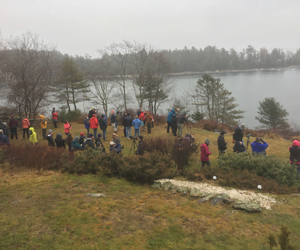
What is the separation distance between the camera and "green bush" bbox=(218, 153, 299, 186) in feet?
24.2

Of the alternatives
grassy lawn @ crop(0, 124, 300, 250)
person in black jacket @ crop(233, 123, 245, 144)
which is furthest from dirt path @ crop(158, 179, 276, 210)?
person in black jacket @ crop(233, 123, 245, 144)

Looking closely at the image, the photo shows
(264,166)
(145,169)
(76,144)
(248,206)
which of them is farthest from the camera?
(76,144)

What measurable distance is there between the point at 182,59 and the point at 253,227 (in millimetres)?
86561

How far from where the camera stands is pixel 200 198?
629 centimetres

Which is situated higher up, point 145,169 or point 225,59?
point 225,59

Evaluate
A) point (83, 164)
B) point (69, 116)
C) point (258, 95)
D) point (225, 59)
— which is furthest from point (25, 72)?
point (225, 59)

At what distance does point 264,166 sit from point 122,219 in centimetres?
559

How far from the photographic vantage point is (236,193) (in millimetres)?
6656

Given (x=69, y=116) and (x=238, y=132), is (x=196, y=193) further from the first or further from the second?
(x=69, y=116)

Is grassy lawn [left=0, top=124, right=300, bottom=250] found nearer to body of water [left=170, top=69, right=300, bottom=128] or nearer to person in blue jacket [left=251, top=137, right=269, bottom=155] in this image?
person in blue jacket [left=251, top=137, right=269, bottom=155]

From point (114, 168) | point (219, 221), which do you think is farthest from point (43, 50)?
→ point (219, 221)

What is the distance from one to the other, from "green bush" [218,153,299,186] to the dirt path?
1.29 m

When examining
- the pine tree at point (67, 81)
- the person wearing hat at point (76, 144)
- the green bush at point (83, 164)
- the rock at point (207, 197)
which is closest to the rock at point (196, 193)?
the rock at point (207, 197)

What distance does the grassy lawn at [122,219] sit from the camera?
13.4 ft
